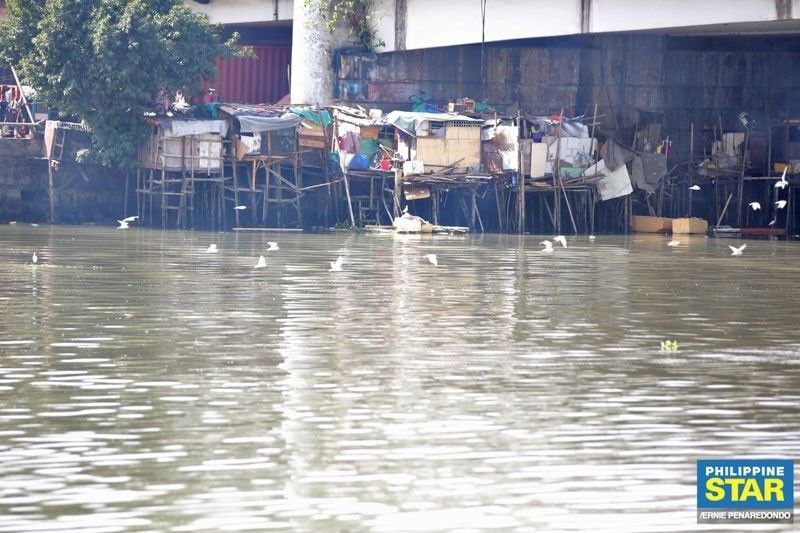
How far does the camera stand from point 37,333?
→ 48.7ft

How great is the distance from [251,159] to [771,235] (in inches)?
572

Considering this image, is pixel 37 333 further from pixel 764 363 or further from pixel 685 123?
pixel 685 123

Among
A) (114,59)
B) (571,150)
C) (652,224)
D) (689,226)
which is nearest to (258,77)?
(114,59)

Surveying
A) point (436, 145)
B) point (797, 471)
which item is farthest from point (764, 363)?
point (436, 145)

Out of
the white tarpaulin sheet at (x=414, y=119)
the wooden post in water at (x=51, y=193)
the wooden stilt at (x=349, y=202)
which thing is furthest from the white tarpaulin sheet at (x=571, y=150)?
the wooden post in water at (x=51, y=193)

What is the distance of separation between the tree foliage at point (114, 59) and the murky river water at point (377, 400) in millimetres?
17301

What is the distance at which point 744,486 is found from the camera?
8.26m

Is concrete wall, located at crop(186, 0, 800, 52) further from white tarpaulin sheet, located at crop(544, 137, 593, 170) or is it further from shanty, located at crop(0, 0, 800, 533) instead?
white tarpaulin sheet, located at crop(544, 137, 593, 170)

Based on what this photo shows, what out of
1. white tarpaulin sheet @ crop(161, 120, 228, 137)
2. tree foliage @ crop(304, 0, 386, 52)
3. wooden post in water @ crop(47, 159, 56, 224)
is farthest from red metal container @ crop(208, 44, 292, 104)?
wooden post in water @ crop(47, 159, 56, 224)

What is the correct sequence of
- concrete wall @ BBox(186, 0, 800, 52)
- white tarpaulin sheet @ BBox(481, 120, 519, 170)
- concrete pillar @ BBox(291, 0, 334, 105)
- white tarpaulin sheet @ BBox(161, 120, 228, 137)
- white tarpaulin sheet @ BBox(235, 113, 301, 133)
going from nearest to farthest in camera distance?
1. concrete wall @ BBox(186, 0, 800, 52)
2. white tarpaulin sheet @ BBox(161, 120, 228, 137)
3. white tarpaulin sheet @ BBox(235, 113, 301, 133)
4. white tarpaulin sheet @ BBox(481, 120, 519, 170)
5. concrete pillar @ BBox(291, 0, 334, 105)

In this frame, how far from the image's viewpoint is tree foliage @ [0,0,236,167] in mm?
38625

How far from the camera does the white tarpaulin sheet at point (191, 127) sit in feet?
132

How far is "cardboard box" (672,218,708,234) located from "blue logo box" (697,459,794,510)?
109ft

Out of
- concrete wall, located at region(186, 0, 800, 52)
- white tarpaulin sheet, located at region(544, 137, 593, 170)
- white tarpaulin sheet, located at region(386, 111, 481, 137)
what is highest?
concrete wall, located at region(186, 0, 800, 52)
